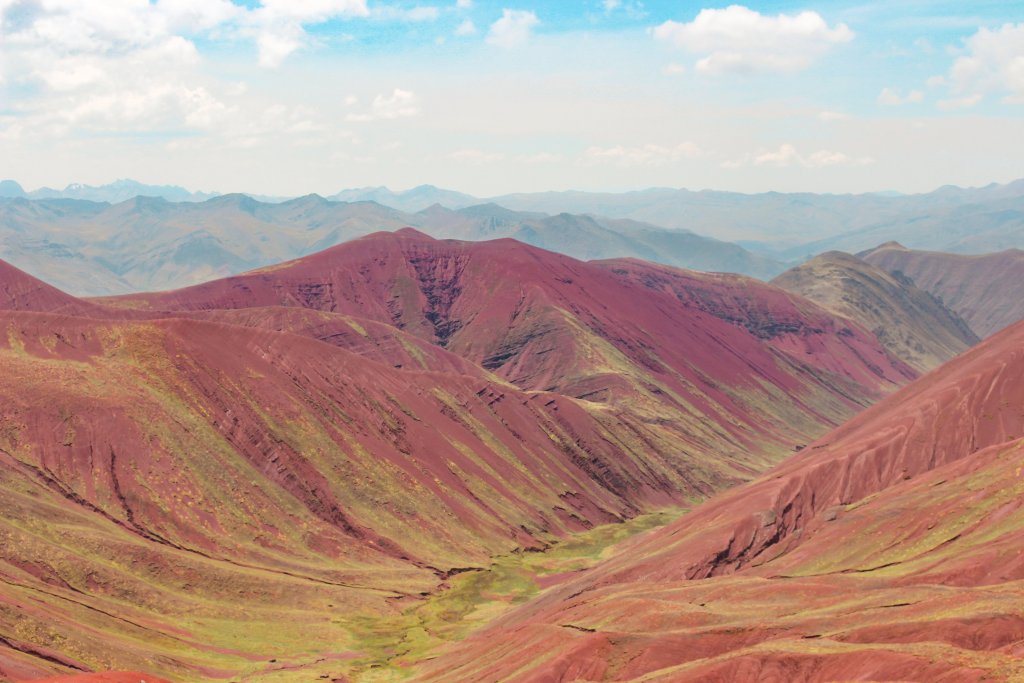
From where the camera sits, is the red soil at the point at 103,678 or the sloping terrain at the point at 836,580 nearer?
the sloping terrain at the point at 836,580

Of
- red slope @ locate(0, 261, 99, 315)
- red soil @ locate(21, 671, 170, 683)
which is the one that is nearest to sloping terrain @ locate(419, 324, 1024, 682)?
red soil @ locate(21, 671, 170, 683)

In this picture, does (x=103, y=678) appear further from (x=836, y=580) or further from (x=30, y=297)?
(x=30, y=297)

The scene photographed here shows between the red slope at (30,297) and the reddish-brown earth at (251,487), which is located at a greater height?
the red slope at (30,297)

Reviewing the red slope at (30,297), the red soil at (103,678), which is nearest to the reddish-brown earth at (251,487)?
the red soil at (103,678)

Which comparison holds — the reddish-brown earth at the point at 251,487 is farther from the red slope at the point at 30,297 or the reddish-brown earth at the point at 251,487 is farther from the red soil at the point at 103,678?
the red slope at the point at 30,297

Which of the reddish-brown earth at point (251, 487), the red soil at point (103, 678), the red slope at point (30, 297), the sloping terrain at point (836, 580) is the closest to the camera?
the sloping terrain at point (836, 580)

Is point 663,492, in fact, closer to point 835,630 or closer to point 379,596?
point 379,596

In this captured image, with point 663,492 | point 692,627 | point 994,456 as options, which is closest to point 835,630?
point 692,627

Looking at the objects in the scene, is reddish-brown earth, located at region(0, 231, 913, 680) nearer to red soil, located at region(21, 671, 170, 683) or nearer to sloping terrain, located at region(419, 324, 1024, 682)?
red soil, located at region(21, 671, 170, 683)

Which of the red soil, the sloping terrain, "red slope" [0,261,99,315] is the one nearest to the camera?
the sloping terrain
